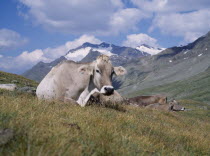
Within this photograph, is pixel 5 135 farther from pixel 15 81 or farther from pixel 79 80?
pixel 15 81

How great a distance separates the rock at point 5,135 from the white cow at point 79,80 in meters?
8.83

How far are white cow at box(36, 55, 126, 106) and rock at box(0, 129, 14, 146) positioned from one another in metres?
8.83

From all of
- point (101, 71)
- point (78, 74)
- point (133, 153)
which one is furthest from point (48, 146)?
point (78, 74)

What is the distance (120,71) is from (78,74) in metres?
2.44

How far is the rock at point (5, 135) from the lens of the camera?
4312 millimetres

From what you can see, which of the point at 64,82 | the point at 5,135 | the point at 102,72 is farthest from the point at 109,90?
the point at 5,135

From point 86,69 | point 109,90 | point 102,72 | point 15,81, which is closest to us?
point 109,90

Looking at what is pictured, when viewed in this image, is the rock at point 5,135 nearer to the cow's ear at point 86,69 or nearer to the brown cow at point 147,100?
the cow's ear at point 86,69

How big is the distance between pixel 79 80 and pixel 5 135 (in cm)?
1027

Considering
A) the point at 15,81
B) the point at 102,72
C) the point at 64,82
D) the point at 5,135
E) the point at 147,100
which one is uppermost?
the point at 15,81

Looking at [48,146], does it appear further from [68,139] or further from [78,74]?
[78,74]

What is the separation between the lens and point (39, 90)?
15812 millimetres

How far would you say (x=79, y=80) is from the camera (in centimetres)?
1468

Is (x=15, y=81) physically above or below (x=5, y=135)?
above
